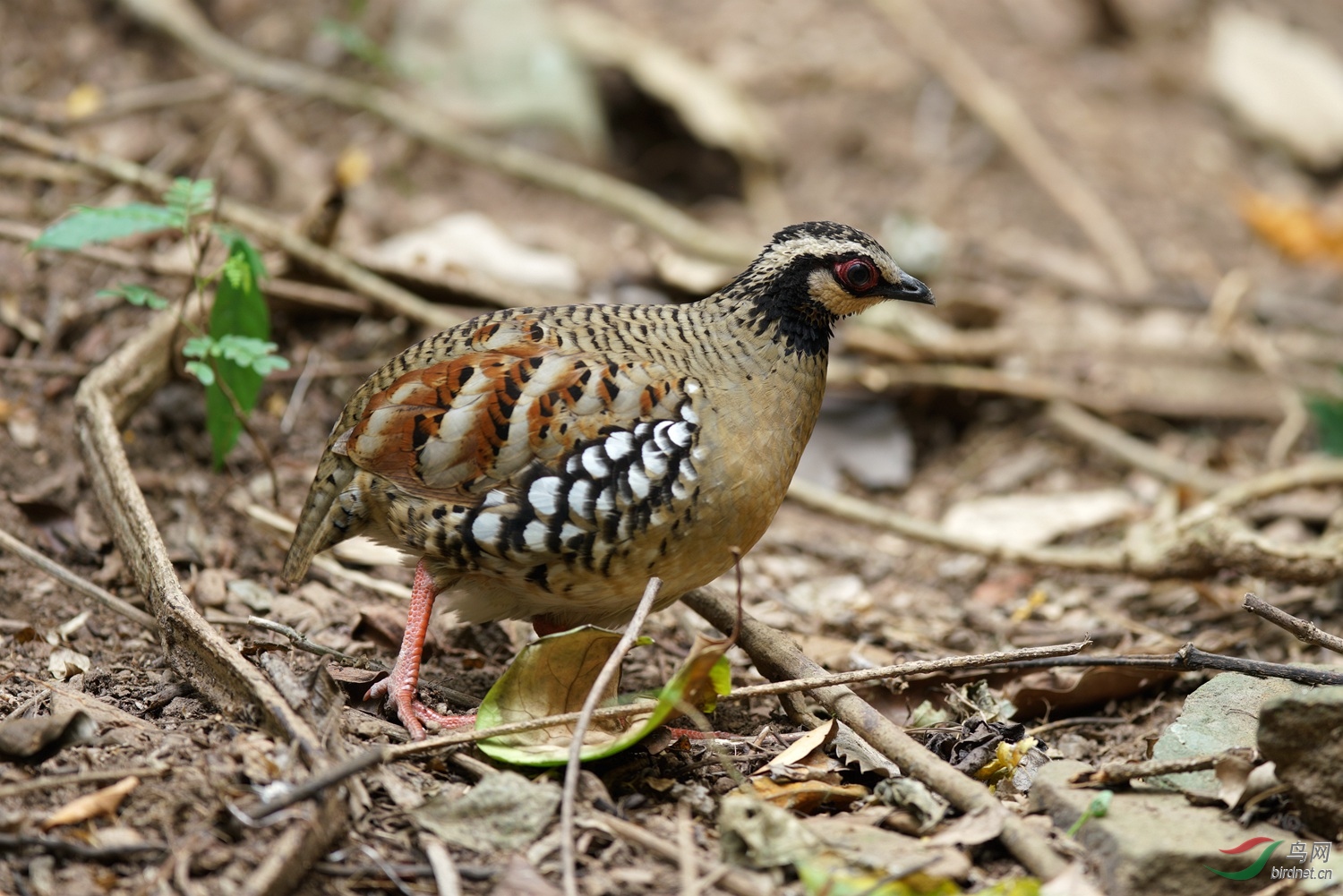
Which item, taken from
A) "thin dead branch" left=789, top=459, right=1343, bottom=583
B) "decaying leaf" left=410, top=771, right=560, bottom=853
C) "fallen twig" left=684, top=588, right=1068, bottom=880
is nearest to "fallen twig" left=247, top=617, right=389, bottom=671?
"decaying leaf" left=410, top=771, right=560, bottom=853

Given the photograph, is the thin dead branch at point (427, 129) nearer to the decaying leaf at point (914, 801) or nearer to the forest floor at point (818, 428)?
the forest floor at point (818, 428)

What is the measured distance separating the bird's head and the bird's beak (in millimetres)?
57

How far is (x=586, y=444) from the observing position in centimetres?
383

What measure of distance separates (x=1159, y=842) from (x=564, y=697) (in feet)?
5.58

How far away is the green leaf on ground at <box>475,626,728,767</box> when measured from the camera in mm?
3492

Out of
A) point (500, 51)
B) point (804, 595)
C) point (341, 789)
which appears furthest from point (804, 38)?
point (341, 789)

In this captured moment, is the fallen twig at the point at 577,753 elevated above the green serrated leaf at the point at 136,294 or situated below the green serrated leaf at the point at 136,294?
below

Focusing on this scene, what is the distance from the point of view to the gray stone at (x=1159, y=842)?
311cm

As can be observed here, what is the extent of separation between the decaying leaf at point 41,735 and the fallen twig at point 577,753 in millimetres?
1377

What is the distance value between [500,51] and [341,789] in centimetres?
666

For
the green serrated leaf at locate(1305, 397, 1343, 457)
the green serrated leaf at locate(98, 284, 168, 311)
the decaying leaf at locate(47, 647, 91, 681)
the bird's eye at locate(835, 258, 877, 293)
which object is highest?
the bird's eye at locate(835, 258, 877, 293)

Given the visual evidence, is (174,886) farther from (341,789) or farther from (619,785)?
(619,785)

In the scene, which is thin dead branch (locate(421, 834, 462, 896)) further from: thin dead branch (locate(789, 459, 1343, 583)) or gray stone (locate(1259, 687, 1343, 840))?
thin dead branch (locate(789, 459, 1343, 583))

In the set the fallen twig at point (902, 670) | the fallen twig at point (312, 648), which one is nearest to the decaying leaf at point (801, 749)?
the fallen twig at point (902, 670)
